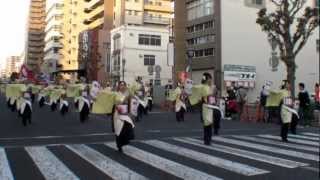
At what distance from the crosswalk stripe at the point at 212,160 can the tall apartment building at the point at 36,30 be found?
143m

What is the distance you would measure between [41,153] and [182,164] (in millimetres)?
3191

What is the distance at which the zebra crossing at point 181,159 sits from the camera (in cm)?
855

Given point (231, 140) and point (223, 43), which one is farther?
point (223, 43)

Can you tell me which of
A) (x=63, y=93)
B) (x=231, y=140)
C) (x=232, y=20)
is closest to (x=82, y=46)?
(x=232, y=20)

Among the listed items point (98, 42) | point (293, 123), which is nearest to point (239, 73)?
point (98, 42)

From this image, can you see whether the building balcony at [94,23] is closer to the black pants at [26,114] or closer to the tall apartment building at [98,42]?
the tall apartment building at [98,42]

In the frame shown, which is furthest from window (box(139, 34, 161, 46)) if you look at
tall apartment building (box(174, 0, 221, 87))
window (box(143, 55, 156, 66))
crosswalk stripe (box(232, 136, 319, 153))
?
crosswalk stripe (box(232, 136, 319, 153))

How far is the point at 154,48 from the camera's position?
70188 mm

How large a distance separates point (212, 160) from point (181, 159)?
586 mm

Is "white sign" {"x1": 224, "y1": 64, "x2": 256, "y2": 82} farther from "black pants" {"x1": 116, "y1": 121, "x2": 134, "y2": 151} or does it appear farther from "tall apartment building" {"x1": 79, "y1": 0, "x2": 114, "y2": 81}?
"black pants" {"x1": 116, "y1": 121, "x2": 134, "y2": 151}

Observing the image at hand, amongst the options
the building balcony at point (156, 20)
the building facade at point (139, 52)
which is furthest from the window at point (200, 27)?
the building balcony at point (156, 20)

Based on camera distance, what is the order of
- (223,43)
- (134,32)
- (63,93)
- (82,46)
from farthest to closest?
(82,46)
(134,32)
(223,43)
(63,93)

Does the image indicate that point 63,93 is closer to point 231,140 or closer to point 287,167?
point 231,140

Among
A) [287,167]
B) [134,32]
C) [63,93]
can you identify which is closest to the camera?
[287,167]
